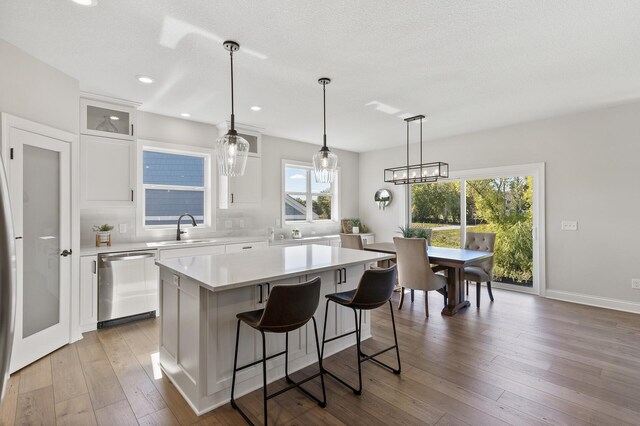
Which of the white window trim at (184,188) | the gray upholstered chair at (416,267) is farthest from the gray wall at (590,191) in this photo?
the white window trim at (184,188)

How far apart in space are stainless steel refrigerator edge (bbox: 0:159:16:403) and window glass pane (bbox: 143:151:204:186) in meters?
4.56

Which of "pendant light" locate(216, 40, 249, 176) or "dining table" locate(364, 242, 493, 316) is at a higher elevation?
"pendant light" locate(216, 40, 249, 176)

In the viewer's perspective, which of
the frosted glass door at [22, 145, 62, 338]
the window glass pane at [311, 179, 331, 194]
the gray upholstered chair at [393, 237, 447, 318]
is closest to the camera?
the frosted glass door at [22, 145, 62, 338]

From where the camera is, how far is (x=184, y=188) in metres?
4.90

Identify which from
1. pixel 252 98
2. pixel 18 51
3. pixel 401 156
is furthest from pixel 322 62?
pixel 401 156

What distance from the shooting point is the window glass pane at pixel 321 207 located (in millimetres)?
6809

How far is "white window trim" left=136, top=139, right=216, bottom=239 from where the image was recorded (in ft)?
14.5

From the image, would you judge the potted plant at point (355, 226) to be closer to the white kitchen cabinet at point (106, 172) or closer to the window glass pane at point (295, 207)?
the window glass pane at point (295, 207)

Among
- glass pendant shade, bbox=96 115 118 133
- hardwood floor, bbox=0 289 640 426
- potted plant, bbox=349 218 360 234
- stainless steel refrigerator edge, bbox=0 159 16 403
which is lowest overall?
hardwood floor, bbox=0 289 640 426

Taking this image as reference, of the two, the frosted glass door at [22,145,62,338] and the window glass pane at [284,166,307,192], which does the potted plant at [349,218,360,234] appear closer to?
the window glass pane at [284,166,307,192]

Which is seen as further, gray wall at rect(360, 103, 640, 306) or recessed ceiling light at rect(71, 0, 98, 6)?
gray wall at rect(360, 103, 640, 306)

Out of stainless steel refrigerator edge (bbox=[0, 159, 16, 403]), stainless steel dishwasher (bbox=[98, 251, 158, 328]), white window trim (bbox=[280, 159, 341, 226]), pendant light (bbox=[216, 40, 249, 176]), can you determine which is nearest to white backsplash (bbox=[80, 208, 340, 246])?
white window trim (bbox=[280, 159, 341, 226])

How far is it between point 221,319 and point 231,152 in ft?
4.32

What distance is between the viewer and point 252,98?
12.8ft
